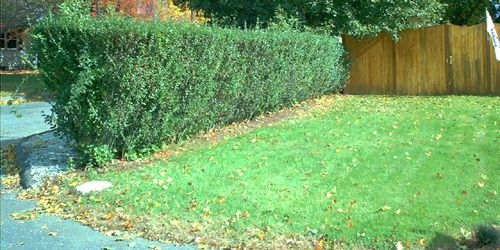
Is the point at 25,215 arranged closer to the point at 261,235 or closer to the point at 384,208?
the point at 261,235

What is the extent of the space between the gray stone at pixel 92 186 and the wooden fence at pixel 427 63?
443 inches

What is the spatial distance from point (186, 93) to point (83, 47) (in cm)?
203

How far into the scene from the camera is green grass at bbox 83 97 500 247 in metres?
6.11

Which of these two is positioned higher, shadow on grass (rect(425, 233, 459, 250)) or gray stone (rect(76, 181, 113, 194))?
gray stone (rect(76, 181, 113, 194))

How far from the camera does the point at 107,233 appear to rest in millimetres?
6312

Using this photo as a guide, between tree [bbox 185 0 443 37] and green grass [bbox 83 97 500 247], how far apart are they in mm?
5486

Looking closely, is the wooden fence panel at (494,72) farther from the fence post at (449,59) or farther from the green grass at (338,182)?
the green grass at (338,182)

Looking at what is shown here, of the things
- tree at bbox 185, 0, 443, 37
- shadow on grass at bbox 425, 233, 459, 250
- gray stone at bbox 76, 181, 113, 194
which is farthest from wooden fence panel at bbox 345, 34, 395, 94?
shadow on grass at bbox 425, 233, 459, 250

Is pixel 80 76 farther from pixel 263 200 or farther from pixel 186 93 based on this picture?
pixel 263 200

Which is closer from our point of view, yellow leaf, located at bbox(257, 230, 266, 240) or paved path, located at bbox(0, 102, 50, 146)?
yellow leaf, located at bbox(257, 230, 266, 240)

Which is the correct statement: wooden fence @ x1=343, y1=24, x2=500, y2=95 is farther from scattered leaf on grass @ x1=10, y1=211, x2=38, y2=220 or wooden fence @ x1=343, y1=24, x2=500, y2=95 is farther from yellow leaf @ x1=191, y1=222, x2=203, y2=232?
scattered leaf on grass @ x1=10, y1=211, x2=38, y2=220

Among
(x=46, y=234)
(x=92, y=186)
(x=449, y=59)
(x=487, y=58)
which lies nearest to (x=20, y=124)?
(x=92, y=186)

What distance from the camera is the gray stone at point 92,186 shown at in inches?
306

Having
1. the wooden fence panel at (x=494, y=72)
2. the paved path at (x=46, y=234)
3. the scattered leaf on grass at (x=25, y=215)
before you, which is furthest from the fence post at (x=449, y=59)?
the scattered leaf on grass at (x=25, y=215)
